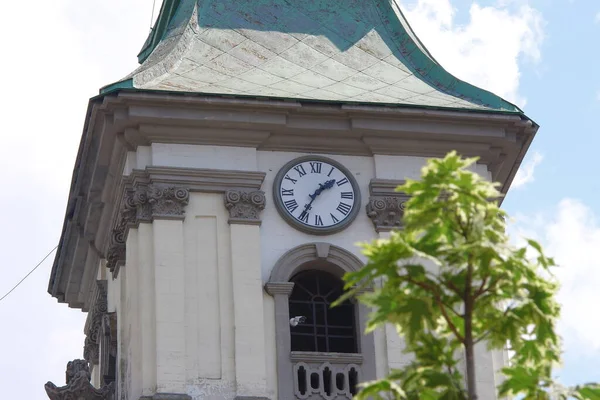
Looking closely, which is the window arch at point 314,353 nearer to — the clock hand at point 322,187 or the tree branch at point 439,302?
the clock hand at point 322,187

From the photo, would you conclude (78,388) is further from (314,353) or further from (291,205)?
(291,205)

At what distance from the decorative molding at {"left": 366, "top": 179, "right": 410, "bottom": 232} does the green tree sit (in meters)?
10.2

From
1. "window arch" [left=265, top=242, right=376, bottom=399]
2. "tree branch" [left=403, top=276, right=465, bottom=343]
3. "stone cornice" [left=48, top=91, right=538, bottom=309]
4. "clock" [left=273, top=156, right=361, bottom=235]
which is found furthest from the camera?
"clock" [left=273, top=156, right=361, bottom=235]

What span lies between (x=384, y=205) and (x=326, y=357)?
92.1 inches

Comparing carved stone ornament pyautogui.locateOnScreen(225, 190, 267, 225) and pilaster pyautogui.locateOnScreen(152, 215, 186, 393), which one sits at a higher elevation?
carved stone ornament pyautogui.locateOnScreen(225, 190, 267, 225)

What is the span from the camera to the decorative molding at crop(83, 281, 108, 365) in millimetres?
28938

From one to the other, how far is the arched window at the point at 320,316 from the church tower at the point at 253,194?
24mm

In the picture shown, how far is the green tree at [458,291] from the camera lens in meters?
15.7

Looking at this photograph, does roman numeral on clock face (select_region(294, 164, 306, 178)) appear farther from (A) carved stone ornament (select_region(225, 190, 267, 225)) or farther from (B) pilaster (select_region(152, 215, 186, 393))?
(B) pilaster (select_region(152, 215, 186, 393))

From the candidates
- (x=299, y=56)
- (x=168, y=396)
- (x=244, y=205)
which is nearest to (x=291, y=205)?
(x=244, y=205)

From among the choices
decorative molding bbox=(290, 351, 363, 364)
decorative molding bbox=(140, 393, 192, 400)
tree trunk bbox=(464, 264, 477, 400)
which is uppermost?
decorative molding bbox=(290, 351, 363, 364)

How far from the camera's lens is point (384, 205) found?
26453 millimetres

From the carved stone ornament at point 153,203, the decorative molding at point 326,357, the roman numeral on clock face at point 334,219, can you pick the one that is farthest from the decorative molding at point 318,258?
the carved stone ornament at point 153,203

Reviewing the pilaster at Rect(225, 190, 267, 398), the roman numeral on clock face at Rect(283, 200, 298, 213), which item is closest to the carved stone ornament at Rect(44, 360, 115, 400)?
the pilaster at Rect(225, 190, 267, 398)
